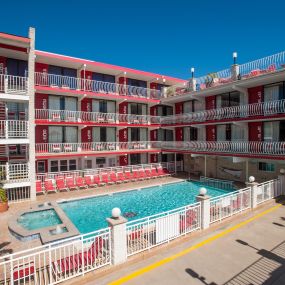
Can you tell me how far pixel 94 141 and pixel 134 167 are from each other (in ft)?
17.1

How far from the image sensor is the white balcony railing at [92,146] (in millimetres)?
20859

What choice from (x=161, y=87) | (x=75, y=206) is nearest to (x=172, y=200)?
(x=75, y=206)

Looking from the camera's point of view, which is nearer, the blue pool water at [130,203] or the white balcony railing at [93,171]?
the blue pool water at [130,203]

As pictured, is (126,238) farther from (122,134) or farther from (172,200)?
(122,134)

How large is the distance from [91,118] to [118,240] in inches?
683

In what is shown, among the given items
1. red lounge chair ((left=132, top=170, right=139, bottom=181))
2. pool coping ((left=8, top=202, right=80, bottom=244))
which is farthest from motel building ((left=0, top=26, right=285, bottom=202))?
pool coping ((left=8, top=202, right=80, bottom=244))

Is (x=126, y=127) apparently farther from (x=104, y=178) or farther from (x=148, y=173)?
(x=104, y=178)

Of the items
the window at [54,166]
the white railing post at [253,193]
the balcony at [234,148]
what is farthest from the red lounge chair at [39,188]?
the white railing post at [253,193]

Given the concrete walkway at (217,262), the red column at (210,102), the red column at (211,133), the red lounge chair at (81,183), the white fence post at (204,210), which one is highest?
the red column at (210,102)

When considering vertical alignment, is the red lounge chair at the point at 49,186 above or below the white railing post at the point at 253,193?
below

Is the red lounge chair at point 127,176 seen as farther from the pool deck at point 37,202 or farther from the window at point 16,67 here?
the window at point 16,67

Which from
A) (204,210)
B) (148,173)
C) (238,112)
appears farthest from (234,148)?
(204,210)

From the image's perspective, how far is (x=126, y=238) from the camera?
773cm

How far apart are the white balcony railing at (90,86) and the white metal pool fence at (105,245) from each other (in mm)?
15757
